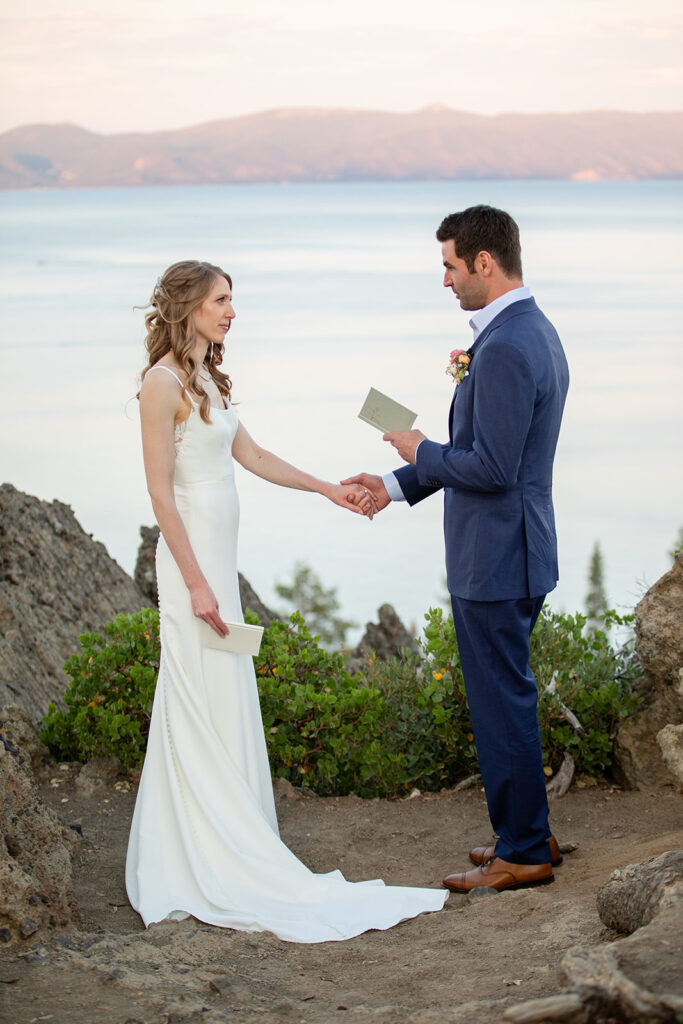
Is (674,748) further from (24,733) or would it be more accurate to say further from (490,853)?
(24,733)

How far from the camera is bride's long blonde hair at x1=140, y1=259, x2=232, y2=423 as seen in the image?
15.8 ft

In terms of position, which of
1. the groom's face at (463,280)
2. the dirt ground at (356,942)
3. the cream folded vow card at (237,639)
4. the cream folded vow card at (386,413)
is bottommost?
the dirt ground at (356,942)

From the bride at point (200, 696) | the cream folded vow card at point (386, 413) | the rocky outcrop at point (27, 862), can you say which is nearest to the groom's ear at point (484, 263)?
the cream folded vow card at point (386, 413)

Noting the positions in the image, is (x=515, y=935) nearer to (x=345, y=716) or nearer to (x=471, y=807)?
(x=471, y=807)

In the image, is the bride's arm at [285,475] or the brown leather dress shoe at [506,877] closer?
the brown leather dress shoe at [506,877]

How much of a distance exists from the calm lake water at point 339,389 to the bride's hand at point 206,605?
925 mm

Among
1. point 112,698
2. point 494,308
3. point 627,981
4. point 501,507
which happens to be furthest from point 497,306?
point 112,698

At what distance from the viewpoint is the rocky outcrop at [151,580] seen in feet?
27.7

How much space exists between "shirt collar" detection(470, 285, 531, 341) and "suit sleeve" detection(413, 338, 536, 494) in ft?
0.71

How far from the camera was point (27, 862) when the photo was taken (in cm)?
429

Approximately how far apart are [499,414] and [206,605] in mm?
1434

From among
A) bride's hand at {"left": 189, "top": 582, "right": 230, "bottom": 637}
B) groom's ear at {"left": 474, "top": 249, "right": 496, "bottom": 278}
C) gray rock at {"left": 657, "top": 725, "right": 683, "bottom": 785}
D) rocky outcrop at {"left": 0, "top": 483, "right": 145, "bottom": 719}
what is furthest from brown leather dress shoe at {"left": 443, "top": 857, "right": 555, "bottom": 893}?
rocky outcrop at {"left": 0, "top": 483, "right": 145, "bottom": 719}

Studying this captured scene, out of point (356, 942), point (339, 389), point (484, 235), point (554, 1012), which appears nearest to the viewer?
point (554, 1012)

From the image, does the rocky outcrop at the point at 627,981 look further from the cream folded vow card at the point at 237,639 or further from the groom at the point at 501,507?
the cream folded vow card at the point at 237,639
